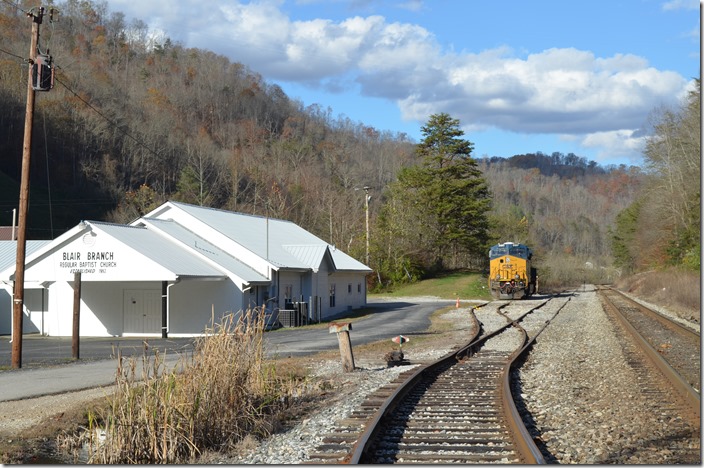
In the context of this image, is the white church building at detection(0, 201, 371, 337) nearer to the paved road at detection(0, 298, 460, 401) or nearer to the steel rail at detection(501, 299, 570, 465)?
the paved road at detection(0, 298, 460, 401)

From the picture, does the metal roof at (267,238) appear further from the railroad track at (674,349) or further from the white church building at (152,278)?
the railroad track at (674,349)

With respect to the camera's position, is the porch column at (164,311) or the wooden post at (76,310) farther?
the porch column at (164,311)

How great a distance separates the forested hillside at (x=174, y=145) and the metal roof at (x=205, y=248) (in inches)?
572

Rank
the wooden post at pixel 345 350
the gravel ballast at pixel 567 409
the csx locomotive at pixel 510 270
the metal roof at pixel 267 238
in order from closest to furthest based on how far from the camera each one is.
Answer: the gravel ballast at pixel 567 409, the wooden post at pixel 345 350, the metal roof at pixel 267 238, the csx locomotive at pixel 510 270

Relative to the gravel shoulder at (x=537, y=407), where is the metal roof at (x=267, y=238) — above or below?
above

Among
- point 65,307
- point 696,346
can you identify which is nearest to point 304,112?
point 65,307

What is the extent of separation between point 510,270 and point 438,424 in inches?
1661

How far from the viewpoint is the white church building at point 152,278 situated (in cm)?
2986

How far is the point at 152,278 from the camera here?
A: 29156mm

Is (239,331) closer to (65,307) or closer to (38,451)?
(38,451)

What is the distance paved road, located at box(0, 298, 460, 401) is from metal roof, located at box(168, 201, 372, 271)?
494cm

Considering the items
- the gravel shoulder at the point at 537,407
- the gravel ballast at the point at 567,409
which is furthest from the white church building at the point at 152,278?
the gravel ballast at the point at 567,409

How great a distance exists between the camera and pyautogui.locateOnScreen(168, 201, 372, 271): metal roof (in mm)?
36969

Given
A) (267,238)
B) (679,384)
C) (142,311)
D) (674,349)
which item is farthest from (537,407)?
(267,238)
